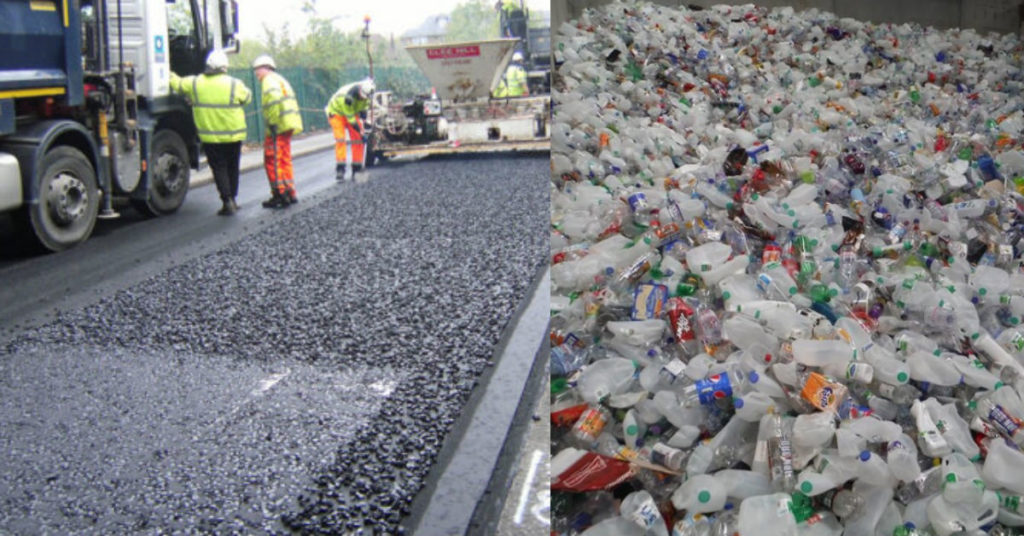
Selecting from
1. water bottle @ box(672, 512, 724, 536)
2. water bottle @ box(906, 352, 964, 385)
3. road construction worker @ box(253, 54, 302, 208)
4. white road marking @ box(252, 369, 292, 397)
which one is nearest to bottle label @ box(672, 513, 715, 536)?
water bottle @ box(672, 512, 724, 536)

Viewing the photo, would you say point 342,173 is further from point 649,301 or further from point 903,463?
Answer: point 903,463

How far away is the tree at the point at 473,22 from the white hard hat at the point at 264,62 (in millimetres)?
4292

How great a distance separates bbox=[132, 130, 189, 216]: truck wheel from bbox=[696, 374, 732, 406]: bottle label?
5.35m

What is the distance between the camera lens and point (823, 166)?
4.64m

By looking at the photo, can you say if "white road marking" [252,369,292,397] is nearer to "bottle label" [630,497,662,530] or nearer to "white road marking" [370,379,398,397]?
"white road marking" [370,379,398,397]

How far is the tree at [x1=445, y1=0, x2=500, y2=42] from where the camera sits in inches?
423

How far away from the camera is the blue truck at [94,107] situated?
5340 millimetres

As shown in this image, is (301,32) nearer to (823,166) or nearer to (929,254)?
(823,166)

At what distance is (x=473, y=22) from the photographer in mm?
11648

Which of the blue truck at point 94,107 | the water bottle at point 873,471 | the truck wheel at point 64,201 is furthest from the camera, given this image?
the truck wheel at point 64,201

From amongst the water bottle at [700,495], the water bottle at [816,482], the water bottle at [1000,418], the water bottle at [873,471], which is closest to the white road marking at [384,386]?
the water bottle at [700,495]

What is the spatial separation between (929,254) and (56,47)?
5.32 m

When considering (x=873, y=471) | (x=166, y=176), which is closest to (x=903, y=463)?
(x=873, y=471)

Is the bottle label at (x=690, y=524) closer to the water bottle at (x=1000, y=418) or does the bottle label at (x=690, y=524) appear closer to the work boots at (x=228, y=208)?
the water bottle at (x=1000, y=418)
